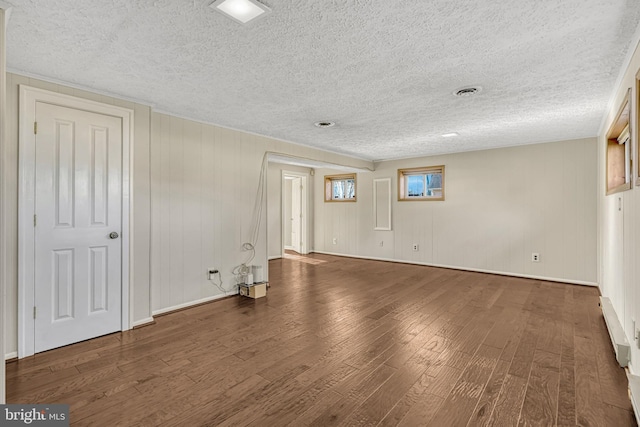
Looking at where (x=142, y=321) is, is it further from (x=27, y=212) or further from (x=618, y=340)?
(x=618, y=340)

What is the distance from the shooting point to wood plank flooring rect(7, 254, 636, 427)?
1908mm

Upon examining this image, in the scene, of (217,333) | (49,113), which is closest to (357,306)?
(217,333)

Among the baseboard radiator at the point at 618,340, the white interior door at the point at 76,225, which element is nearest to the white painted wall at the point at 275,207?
the white interior door at the point at 76,225

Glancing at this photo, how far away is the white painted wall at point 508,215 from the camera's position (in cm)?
501

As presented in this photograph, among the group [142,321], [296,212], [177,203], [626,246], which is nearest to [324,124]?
[177,203]

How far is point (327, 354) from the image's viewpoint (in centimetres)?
268

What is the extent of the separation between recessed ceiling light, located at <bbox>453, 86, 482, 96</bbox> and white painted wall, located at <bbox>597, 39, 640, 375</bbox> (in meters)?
1.01

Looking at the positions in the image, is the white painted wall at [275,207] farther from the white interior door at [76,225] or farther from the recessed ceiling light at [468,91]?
the recessed ceiling light at [468,91]

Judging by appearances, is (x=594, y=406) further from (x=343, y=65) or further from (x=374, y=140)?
(x=374, y=140)

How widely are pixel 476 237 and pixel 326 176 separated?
389 cm

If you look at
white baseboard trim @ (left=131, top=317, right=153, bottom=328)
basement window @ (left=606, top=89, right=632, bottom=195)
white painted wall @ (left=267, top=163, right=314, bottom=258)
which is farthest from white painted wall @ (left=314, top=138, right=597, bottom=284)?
white baseboard trim @ (left=131, top=317, right=153, bottom=328)

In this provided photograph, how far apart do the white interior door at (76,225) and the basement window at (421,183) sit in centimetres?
541

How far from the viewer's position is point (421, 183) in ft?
22.4

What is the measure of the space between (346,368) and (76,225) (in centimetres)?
268
